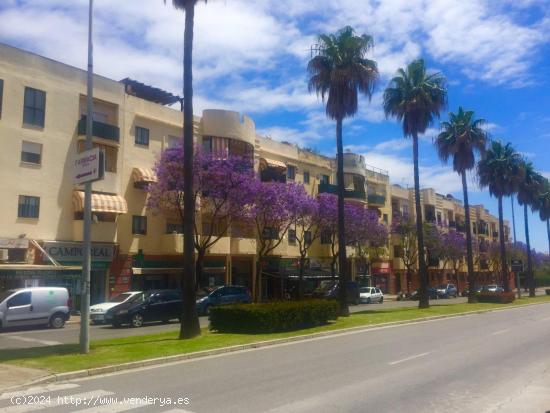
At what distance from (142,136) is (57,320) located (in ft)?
49.9

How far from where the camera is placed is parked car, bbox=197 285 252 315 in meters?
30.5

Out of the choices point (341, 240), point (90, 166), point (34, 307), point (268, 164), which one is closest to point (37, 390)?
point (90, 166)

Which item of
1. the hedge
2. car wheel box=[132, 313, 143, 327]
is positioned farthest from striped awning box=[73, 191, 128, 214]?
the hedge

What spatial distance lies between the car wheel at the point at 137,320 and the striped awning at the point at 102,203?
9.26 meters

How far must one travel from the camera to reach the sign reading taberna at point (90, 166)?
13859mm

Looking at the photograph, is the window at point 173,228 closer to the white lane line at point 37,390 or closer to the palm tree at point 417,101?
the palm tree at point 417,101

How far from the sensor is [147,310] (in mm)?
25453

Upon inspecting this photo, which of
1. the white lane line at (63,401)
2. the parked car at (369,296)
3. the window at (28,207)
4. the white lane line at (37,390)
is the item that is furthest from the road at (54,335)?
the parked car at (369,296)

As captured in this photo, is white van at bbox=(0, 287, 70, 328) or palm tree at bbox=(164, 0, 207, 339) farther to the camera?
white van at bbox=(0, 287, 70, 328)

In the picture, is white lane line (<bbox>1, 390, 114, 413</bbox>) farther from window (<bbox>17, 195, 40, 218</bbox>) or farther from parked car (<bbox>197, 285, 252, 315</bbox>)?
window (<bbox>17, 195, 40, 218</bbox>)

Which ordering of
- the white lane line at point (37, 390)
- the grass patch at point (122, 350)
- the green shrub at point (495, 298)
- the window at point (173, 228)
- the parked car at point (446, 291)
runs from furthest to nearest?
the parked car at point (446, 291), the green shrub at point (495, 298), the window at point (173, 228), the grass patch at point (122, 350), the white lane line at point (37, 390)

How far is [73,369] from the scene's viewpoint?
1150 centimetres

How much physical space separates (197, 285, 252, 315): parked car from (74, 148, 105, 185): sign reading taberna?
55.4ft

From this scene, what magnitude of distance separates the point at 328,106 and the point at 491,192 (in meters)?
27.7
